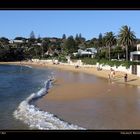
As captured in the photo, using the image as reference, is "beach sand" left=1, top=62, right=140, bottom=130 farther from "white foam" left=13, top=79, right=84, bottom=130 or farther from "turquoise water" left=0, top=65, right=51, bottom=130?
Answer: "turquoise water" left=0, top=65, right=51, bottom=130

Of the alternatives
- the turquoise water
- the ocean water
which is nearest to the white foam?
the ocean water

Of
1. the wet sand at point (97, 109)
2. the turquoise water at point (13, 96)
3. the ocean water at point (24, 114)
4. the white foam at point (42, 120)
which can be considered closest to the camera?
the white foam at point (42, 120)

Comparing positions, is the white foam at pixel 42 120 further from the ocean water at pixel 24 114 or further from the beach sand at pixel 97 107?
the beach sand at pixel 97 107

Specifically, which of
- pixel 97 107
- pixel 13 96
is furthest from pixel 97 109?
pixel 13 96

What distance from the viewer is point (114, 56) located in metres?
55.8

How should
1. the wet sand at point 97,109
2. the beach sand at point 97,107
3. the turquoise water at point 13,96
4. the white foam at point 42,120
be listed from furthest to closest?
the turquoise water at point 13,96 → the beach sand at point 97,107 → the wet sand at point 97,109 → the white foam at point 42,120

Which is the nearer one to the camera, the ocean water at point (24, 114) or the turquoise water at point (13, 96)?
the ocean water at point (24, 114)

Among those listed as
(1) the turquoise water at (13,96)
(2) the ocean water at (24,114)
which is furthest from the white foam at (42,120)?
(1) the turquoise water at (13,96)

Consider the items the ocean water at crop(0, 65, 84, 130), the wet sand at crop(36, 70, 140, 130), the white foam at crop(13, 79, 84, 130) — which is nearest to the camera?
the white foam at crop(13, 79, 84, 130)

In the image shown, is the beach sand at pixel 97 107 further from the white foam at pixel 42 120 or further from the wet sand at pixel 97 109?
the white foam at pixel 42 120

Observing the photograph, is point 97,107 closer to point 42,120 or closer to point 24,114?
point 24,114
